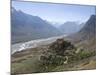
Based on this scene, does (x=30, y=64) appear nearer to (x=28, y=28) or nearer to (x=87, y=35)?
(x=28, y=28)

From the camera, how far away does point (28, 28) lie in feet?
7.89

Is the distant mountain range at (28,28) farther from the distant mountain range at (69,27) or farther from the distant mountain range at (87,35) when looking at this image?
the distant mountain range at (87,35)

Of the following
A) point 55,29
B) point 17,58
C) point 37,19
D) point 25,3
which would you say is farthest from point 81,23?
point 17,58

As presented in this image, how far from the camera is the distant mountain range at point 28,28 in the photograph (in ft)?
7.68

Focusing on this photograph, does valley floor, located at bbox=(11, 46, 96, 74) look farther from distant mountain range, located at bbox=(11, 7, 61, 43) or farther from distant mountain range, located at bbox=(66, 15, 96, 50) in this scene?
distant mountain range, located at bbox=(66, 15, 96, 50)

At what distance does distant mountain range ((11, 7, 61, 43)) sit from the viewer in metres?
2.34

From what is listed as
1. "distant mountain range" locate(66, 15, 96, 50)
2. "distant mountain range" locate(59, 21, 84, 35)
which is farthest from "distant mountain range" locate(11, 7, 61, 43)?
"distant mountain range" locate(66, 15, 96, 50)

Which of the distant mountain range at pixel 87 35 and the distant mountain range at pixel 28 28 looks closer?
the distant mountain range at pixel 28 28

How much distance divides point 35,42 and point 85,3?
0.81 m

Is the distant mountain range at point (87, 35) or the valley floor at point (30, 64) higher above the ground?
the distant mountain range at point (87, 35)

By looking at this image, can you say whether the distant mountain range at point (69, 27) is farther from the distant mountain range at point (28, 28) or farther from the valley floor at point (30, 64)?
the valley floor at point (30, 64)

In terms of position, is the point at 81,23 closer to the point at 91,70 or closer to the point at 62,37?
the point at 62,37

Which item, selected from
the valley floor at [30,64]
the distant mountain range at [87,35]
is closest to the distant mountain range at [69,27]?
the distant mountain range at [87,35]

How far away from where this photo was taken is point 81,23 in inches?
103
